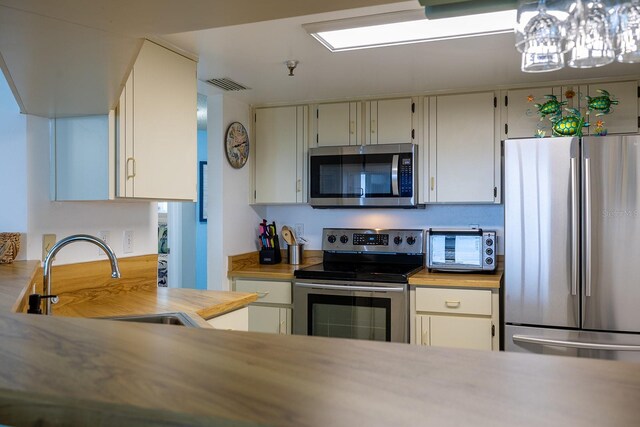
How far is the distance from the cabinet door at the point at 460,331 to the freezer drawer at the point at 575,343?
0.16 meters

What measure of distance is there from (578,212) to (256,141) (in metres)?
2.29

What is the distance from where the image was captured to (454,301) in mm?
3139

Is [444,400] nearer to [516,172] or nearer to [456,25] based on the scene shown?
[456,25]

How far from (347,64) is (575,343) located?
75.9 inches

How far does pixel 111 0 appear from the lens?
3.35 feet

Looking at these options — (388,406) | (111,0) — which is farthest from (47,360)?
(111,0)

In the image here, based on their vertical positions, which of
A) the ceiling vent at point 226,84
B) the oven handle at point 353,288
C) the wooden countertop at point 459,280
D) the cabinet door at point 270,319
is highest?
the ceiling vent at point 226,84

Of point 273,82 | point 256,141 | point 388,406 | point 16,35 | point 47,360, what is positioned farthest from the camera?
point 256,141

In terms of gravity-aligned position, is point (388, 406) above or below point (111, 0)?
below

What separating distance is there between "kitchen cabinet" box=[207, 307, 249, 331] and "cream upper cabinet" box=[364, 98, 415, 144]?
1.67m

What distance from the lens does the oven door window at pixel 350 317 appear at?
3.27 meters

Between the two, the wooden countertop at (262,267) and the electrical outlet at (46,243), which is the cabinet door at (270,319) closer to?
the wooden countertop at (262,267)

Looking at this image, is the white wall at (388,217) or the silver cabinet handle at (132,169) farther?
the white wall at (388,217)

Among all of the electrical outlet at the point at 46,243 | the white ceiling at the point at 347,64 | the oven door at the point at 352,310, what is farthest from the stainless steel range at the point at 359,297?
the electrical outlet at the point at 46,243
